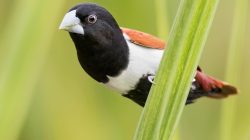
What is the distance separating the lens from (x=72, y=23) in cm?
65

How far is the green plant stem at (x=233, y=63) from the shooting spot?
80 cm

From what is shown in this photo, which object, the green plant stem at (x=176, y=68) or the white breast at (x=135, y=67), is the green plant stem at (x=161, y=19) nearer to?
the white breast at (x=135, y=67)

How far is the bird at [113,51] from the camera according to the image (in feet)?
2.27

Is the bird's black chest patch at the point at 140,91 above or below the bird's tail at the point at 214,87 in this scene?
below

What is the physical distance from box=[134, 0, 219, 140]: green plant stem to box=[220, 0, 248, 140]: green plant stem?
0.95ft

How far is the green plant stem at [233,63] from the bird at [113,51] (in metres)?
0.02

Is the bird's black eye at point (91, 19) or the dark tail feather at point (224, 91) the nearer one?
the bird's black eye at point (91, 19)

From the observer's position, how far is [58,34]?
34.8 inches

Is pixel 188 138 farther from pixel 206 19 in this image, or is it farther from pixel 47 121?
pixel 206 19

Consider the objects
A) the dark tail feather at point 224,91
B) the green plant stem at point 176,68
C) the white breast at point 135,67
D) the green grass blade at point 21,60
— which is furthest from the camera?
the dark tail feather at point 224,91

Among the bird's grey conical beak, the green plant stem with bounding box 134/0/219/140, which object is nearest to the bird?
the bird's grey conical beak

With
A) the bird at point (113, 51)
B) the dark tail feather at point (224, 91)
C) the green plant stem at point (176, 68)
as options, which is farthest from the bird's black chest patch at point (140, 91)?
the green plant stem at point (176, 68)

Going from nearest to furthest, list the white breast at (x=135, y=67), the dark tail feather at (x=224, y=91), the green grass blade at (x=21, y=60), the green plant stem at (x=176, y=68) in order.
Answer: the green plant stem at (x=176, y=68)
the green grass blade at (x=21, y=60)
the white breast at (x=135, y=67)
the dark tail feather at (x=224, y=91)

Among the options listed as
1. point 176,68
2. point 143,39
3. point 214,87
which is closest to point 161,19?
point 143,39
